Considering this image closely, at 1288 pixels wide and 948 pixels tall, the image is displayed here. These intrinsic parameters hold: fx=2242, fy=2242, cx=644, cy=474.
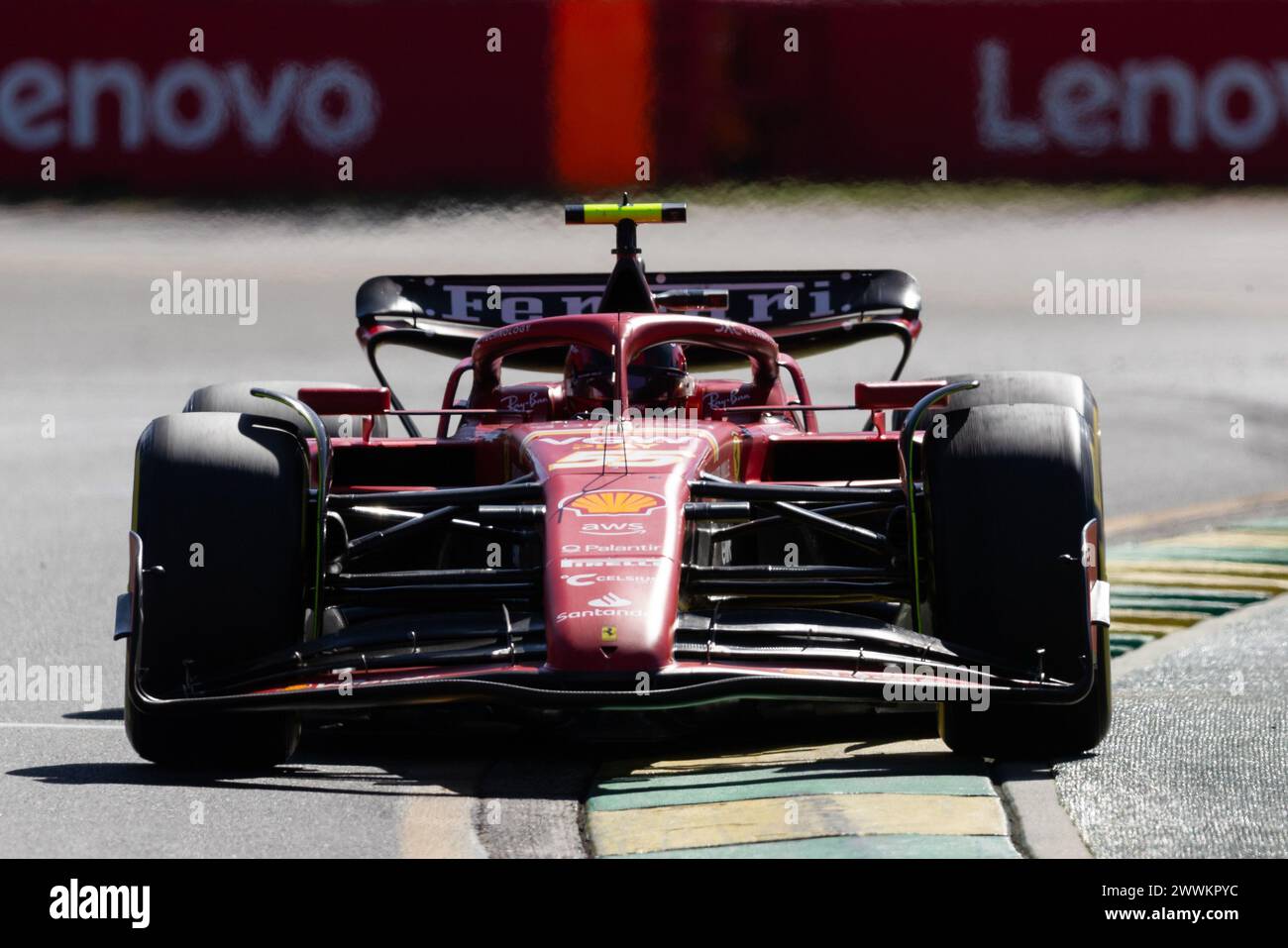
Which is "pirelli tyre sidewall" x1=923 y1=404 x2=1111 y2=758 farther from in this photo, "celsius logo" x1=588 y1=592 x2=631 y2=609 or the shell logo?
"celsius logo" x1=588 y1=592 x2=631 y2=609

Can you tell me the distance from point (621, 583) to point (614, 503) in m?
0.47

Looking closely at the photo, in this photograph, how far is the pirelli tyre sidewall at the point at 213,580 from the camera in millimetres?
6391

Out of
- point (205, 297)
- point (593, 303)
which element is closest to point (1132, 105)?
point (205, 297)

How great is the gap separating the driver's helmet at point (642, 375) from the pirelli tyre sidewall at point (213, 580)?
79.8 inches

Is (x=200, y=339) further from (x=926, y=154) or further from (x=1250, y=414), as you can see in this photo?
(x=1250, y=414)

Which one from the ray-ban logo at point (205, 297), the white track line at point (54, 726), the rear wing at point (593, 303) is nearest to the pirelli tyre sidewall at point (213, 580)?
the white track line at point (54, 726)

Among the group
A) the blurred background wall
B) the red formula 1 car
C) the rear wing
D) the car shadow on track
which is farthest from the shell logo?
the blurred background wall

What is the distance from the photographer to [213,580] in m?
6.43

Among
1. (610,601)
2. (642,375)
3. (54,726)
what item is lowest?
(54,726)

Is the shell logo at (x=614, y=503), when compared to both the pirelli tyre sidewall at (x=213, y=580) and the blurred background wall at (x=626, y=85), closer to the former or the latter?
the pirelli tyre sidewall at (x=213, y=580)

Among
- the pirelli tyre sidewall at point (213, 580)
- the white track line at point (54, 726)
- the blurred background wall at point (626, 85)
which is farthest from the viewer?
the blurred background wall at point (626, 85)

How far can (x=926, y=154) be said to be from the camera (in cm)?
2064

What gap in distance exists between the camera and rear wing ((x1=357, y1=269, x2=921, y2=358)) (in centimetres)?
1004

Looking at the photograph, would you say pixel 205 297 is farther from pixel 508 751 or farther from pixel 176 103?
pixel 508 751
